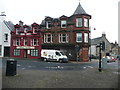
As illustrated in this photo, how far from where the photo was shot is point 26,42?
31.2 meters

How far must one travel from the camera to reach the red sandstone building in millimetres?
30000

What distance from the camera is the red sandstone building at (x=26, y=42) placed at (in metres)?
30.0

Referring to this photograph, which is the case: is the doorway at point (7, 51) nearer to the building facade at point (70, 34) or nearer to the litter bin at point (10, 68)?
the building facade at point (70, 34)

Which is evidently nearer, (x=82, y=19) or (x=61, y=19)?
(x=82, y=19)

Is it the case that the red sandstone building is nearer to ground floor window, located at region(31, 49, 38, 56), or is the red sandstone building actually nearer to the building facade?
ground floor window, located at region(31, 49, 38, 56)

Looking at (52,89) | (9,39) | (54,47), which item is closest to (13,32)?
(9,39)

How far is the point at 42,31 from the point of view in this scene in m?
29.6

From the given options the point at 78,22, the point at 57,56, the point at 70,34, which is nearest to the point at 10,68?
the point at 57,56

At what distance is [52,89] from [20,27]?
2894 centimetres

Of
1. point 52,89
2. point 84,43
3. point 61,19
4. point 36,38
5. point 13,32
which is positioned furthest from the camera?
point 13,32

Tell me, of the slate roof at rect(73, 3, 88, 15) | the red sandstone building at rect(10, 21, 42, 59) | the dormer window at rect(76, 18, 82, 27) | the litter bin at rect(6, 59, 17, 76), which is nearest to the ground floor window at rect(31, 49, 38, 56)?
the red sandstone building at rect(10, 21, 42, 59)

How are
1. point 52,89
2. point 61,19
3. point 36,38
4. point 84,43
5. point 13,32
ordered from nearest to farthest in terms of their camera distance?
point 52,89
point 84,43
point 61,19
point 36,38
point 13,32

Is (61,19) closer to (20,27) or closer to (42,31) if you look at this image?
(42,31)

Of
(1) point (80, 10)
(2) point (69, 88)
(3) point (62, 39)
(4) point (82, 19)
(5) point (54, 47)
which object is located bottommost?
(2) point (69, 88)
